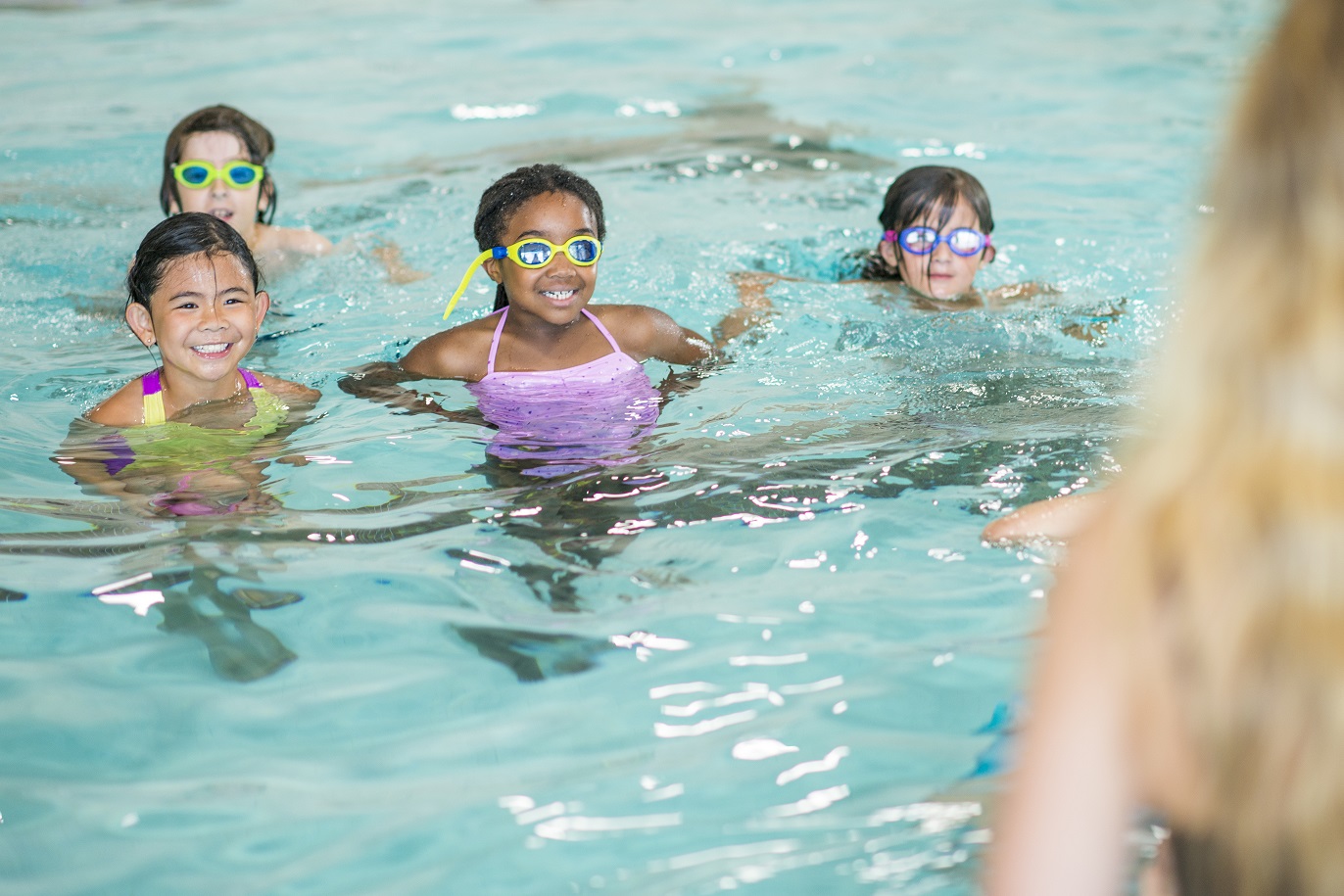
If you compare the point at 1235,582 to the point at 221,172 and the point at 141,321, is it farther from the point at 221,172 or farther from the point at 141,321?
the point at 221,172

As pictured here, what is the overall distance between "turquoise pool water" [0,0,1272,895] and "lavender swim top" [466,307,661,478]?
0.45 ft

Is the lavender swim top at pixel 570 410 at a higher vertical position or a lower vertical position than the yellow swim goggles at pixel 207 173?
lower

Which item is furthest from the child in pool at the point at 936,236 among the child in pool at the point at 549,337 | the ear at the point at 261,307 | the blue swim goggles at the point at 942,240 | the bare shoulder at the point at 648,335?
the ear at the point at 261,307

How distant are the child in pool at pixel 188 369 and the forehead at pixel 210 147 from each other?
162 centimetres

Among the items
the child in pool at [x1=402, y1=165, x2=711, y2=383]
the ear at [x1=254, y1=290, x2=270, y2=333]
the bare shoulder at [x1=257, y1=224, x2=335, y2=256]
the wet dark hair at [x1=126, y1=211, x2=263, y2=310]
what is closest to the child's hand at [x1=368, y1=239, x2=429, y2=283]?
the bare shoulder at [x1=257, y1=224, x2=335, y2=256]

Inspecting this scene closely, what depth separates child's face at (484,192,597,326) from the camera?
434 centimetres

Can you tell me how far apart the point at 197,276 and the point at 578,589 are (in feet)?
6.27

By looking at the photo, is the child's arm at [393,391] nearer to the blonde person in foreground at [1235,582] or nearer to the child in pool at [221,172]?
the child in pool at [221,172]

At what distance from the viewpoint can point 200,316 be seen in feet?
13.5

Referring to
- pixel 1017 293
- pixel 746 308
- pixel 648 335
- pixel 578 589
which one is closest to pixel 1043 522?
pixel 578 589

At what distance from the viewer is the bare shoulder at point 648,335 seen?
4746 mm

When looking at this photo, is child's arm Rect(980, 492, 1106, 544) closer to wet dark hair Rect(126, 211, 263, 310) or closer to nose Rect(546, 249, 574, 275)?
nose Rect(546, 249, 574, 275)

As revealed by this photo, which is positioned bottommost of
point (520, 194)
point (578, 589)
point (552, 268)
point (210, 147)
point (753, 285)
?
point (578, 589)

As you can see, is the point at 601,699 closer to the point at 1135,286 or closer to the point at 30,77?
the point at 1135,286
